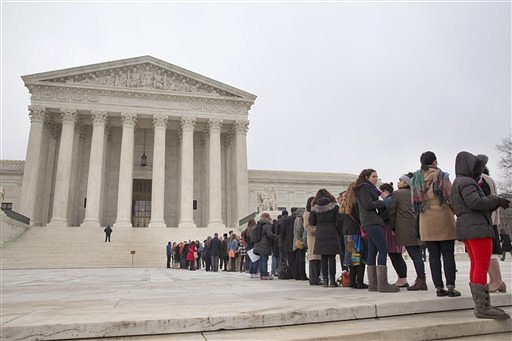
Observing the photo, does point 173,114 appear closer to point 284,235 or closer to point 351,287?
point 284,235

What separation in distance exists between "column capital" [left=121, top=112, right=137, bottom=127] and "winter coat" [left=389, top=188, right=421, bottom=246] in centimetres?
3181

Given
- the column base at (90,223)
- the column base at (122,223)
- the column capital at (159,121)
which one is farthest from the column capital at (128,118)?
the column base at (90,223)

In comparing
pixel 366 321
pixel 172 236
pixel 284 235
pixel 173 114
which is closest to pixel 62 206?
pixel 172 236

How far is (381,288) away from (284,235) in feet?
14.9

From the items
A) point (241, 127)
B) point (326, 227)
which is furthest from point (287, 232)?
point (241, 127)

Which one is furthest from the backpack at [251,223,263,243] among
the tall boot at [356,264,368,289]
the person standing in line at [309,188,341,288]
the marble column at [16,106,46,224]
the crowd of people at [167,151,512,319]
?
the marble column at [16,106,46,224]

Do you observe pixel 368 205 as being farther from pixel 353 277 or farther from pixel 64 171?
pixel 64 171

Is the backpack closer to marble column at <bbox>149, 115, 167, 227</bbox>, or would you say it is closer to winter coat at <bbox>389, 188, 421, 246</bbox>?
winter coat at <bbox>389, 188, 421, 246</bbox>

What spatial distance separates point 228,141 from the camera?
40.5m

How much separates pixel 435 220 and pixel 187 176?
3068 cm

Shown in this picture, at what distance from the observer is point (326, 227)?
24.8 feet

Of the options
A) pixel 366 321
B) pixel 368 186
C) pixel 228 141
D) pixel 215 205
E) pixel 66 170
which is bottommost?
pixel 366 321

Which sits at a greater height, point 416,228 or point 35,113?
point 35,113

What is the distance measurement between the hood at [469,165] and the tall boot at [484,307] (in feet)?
4.22
